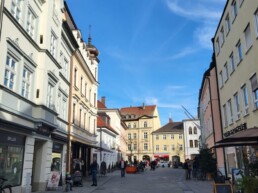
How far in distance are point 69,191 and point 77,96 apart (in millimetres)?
10793

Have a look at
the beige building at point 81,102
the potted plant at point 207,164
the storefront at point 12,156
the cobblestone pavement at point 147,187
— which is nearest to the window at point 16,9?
the storefront at point 12,156

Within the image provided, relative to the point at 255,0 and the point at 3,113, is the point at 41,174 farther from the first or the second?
the point at 255,0

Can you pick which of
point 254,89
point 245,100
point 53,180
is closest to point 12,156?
point 53,180

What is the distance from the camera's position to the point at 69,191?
1794 cm

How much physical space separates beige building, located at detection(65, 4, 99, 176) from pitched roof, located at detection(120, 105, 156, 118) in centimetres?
6777

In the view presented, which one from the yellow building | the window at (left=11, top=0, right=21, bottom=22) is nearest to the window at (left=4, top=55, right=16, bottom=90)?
the window at (left=11, top=0, right=21, bottom=22)

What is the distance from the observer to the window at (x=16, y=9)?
14.4 metres

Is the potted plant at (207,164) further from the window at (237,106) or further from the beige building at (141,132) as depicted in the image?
the beige building at (141,132)

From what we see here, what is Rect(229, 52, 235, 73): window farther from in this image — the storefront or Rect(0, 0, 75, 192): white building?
the storefront

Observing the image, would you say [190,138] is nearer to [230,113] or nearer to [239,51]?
[230,113]

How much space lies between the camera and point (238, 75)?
66.6 feet

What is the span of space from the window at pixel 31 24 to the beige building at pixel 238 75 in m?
11.1

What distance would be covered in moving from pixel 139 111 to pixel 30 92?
92863mm

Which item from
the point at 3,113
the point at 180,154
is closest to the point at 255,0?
the point at 3,113
